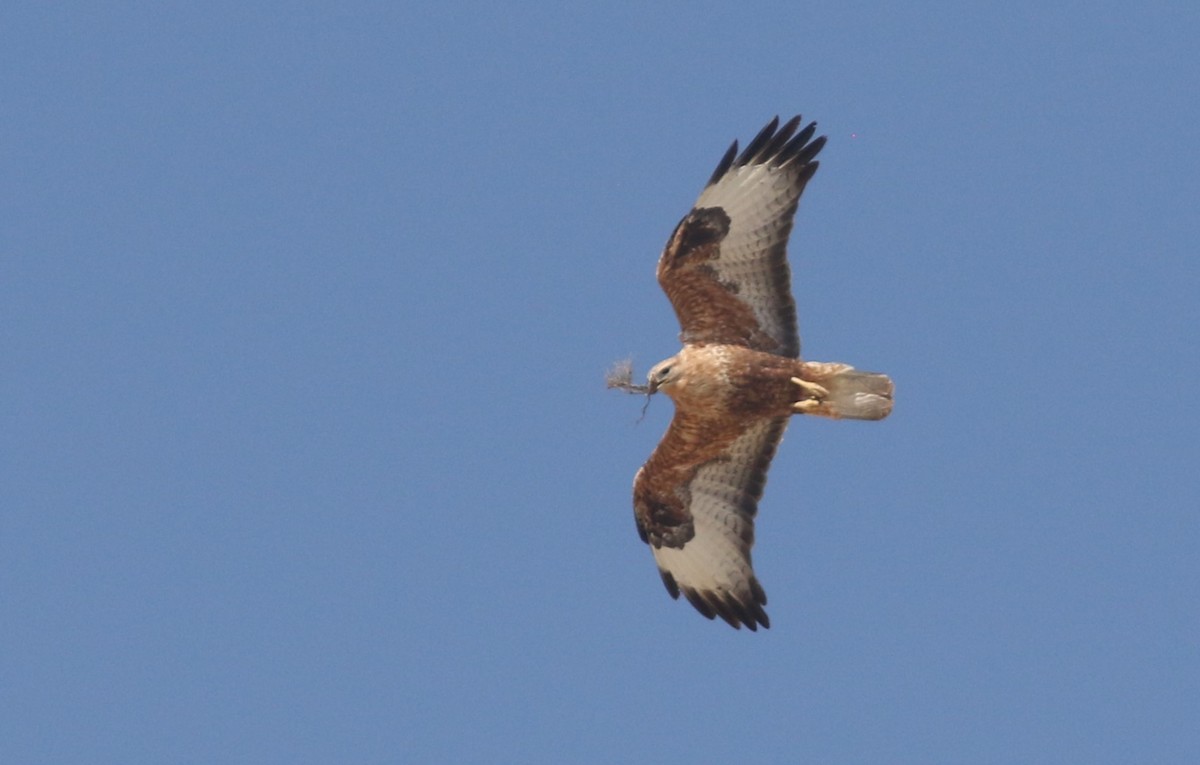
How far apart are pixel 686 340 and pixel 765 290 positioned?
73 centimetres

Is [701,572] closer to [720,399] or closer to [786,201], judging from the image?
[720,399]

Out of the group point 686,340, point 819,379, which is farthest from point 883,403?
point 686,340

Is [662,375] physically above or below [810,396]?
above

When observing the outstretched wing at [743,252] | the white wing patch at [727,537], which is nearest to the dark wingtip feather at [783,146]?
the outstretched wing at [743,252]

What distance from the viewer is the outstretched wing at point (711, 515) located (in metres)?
14.9

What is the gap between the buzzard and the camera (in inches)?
559

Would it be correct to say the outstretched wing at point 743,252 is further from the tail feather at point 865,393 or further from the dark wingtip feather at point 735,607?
the dark wingtip feather at point 735,607

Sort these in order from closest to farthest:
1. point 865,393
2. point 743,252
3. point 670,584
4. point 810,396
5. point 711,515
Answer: point 865,393 < point 810,396 < point 743,252 < point 711,515 < point 670,584

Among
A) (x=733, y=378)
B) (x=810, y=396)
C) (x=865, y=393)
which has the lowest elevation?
(x=865, y=393)

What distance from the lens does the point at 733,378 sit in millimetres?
14195

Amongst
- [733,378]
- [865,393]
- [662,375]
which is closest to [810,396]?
[865,393]

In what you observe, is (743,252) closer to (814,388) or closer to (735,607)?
(814,388)

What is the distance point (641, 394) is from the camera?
47.5 feet

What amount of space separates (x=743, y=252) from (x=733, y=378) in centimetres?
102
